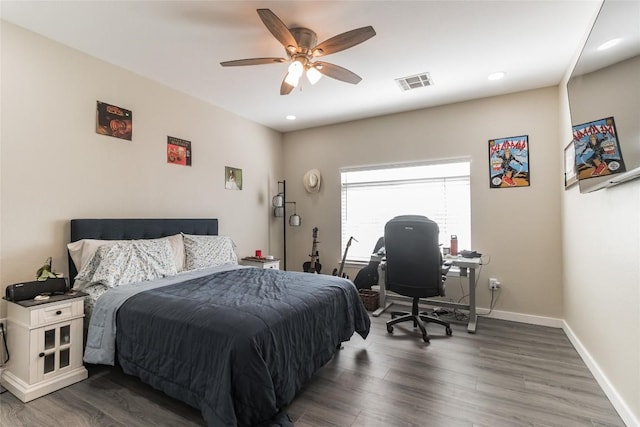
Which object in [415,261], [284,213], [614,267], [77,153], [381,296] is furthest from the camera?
[284,213]

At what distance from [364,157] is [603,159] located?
121 inches

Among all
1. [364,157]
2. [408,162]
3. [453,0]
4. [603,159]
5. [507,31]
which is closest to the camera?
[603,159]

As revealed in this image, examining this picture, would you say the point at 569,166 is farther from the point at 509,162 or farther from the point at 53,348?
the point at 53,348

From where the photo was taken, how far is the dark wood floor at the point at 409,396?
1.85 meters

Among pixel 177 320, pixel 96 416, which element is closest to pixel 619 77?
pixel 177 320

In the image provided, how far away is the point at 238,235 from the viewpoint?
14.5ft

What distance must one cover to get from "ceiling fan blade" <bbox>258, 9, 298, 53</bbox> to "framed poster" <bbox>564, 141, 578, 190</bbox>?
2.67 meters

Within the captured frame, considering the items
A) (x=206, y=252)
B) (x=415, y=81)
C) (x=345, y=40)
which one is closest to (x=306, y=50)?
(x=345, y=40)

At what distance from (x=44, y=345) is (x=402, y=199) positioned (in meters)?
3.97

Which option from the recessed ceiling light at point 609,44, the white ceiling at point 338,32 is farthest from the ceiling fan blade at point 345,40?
the recessed ceiling light at point 609,44

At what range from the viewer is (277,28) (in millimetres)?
2031

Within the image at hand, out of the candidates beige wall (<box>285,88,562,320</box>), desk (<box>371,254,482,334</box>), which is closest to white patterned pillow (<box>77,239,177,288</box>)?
desk (<box>371,254,482,334</box>)

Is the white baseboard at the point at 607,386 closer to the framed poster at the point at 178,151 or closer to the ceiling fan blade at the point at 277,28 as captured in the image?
the ceiling fan blade at the point at 277,28

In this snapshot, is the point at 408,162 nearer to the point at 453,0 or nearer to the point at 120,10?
the point at 453,0
